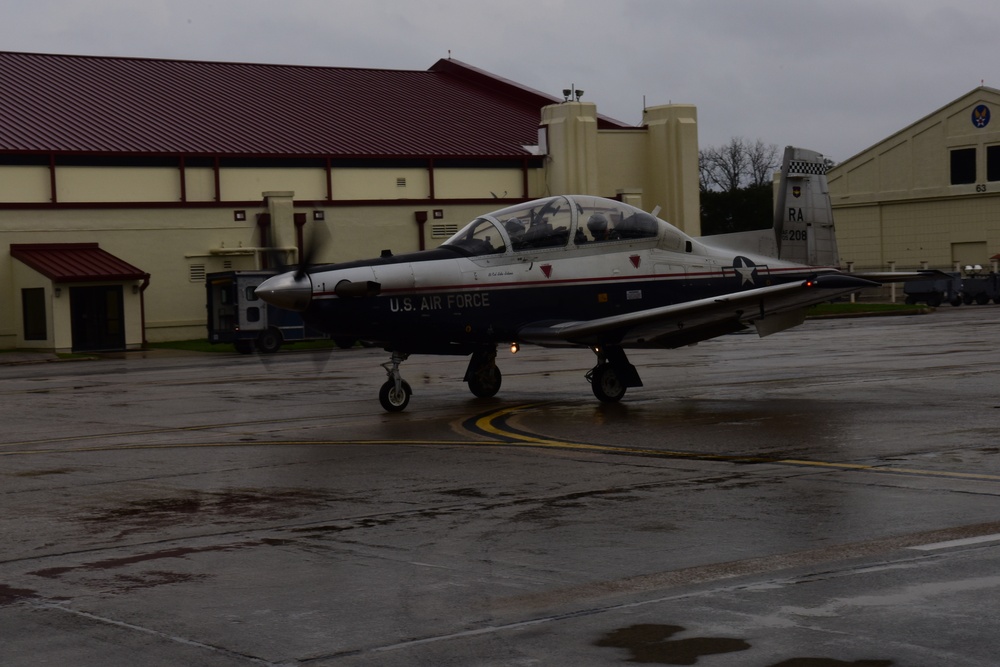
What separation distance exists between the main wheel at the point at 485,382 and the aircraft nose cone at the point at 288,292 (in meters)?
3.96

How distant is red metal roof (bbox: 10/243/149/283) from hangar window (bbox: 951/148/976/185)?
47.2 m

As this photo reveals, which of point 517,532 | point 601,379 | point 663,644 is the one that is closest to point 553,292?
point 601,379

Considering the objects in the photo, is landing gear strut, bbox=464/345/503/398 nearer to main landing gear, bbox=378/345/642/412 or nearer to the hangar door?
main landing gear, bbox=378/345/642/412

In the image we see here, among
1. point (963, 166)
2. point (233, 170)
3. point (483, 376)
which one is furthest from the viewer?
point (963, 166)

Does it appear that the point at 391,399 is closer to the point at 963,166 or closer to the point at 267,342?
the point at 267,342

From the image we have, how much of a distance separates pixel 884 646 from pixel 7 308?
42.1 meters

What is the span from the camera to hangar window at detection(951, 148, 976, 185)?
236 feet

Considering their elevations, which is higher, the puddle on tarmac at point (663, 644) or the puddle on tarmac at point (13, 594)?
the puddle on tarmac at point (13, 594)

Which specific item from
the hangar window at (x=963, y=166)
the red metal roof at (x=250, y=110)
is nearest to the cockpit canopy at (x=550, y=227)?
the red metal roof at (x=250, y=110)

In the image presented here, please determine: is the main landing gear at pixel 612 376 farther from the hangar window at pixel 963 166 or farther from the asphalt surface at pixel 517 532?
the hangar window at pixel 963 166

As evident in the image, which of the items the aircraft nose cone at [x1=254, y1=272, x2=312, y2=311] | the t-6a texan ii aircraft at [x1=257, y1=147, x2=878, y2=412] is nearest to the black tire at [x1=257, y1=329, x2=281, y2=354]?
the t-6a texan ii aircraft at [x1=257, y1=147, x2=878, y2=412]

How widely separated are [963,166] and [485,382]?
59.7 m

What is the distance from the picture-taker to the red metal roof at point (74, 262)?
42.6 meters

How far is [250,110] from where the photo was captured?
53.4 meters
